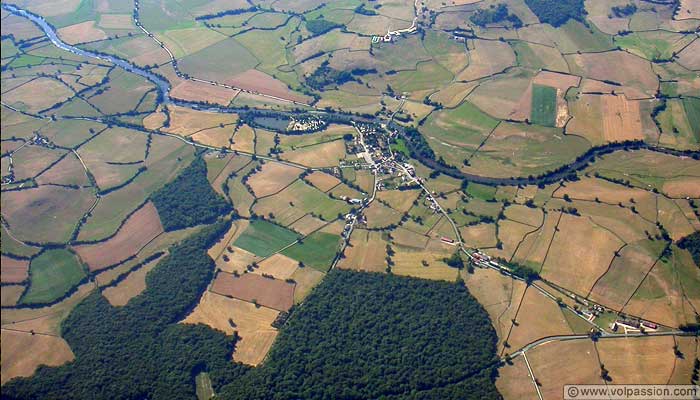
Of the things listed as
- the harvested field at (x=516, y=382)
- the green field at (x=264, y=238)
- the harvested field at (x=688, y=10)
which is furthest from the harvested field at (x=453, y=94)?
the harvested field at (x=688, y=10)

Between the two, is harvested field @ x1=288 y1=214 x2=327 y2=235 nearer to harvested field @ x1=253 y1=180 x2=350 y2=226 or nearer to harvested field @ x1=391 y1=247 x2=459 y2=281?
harvested field @ x1=253 y1=180 x2=350 y2=226

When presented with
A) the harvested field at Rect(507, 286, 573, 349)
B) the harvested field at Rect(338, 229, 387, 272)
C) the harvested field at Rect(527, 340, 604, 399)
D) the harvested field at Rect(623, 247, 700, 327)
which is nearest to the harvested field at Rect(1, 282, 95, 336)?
the harvested field at Rect(338, 229, 387, 272)

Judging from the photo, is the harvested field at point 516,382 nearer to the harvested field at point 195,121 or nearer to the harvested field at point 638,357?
the harvested field at point 638,357

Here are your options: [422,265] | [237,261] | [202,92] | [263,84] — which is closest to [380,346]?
[422,265]

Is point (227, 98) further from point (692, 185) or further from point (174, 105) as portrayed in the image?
point (692, 185)

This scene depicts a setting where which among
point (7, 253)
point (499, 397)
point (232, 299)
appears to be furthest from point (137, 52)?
point (499, 397)

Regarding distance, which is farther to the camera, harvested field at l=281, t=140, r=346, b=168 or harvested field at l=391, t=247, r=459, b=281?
harvested field at l=281, t=140, r=346, b=168
